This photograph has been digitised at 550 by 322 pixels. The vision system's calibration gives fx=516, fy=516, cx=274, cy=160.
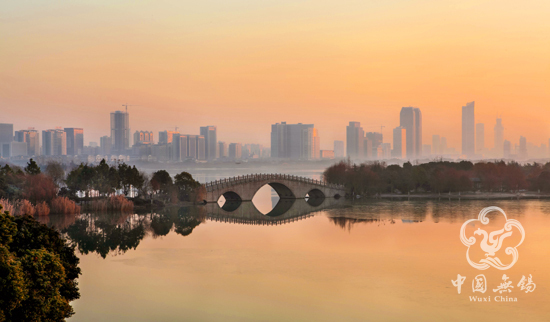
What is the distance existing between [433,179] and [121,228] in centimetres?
3956

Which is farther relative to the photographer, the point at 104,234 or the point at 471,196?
the point at 471,196

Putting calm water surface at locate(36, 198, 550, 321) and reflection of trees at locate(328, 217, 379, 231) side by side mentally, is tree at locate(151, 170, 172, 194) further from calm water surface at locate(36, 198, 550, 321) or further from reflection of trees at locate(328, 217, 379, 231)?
reflection of trees at locate(328, 217, 379, 231)

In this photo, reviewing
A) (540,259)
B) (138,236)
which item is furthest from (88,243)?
(540,259)

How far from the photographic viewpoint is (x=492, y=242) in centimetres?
2894

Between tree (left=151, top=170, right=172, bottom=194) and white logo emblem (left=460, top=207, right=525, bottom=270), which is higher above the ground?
tree (left=151, top=170, right=172, bottom=194)

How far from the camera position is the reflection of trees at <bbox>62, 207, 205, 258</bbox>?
2728 centimetres

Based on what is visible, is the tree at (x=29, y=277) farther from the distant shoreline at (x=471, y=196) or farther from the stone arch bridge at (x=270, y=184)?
the distant shoreline at (x=471, y=196)

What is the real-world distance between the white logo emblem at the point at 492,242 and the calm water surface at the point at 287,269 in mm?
474

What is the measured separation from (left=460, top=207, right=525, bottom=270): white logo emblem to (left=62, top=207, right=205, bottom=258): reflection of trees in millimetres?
16704

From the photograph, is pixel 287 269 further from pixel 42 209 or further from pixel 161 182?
pixel 161 182

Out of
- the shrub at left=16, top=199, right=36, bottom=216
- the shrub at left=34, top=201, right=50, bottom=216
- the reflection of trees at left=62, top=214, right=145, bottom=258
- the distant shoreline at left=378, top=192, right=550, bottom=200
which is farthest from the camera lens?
the distant shoreline at left=378, top=192, right=550, bottom=200

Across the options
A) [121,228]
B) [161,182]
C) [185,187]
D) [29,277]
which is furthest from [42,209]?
[29,277]

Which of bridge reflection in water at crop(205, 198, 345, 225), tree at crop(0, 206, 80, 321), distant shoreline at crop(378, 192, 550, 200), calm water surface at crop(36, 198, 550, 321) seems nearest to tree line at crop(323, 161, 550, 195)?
distant shoreline at crop(378, 192, 550, 200)

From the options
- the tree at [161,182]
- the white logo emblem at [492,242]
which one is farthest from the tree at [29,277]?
the tree at [161,182]
